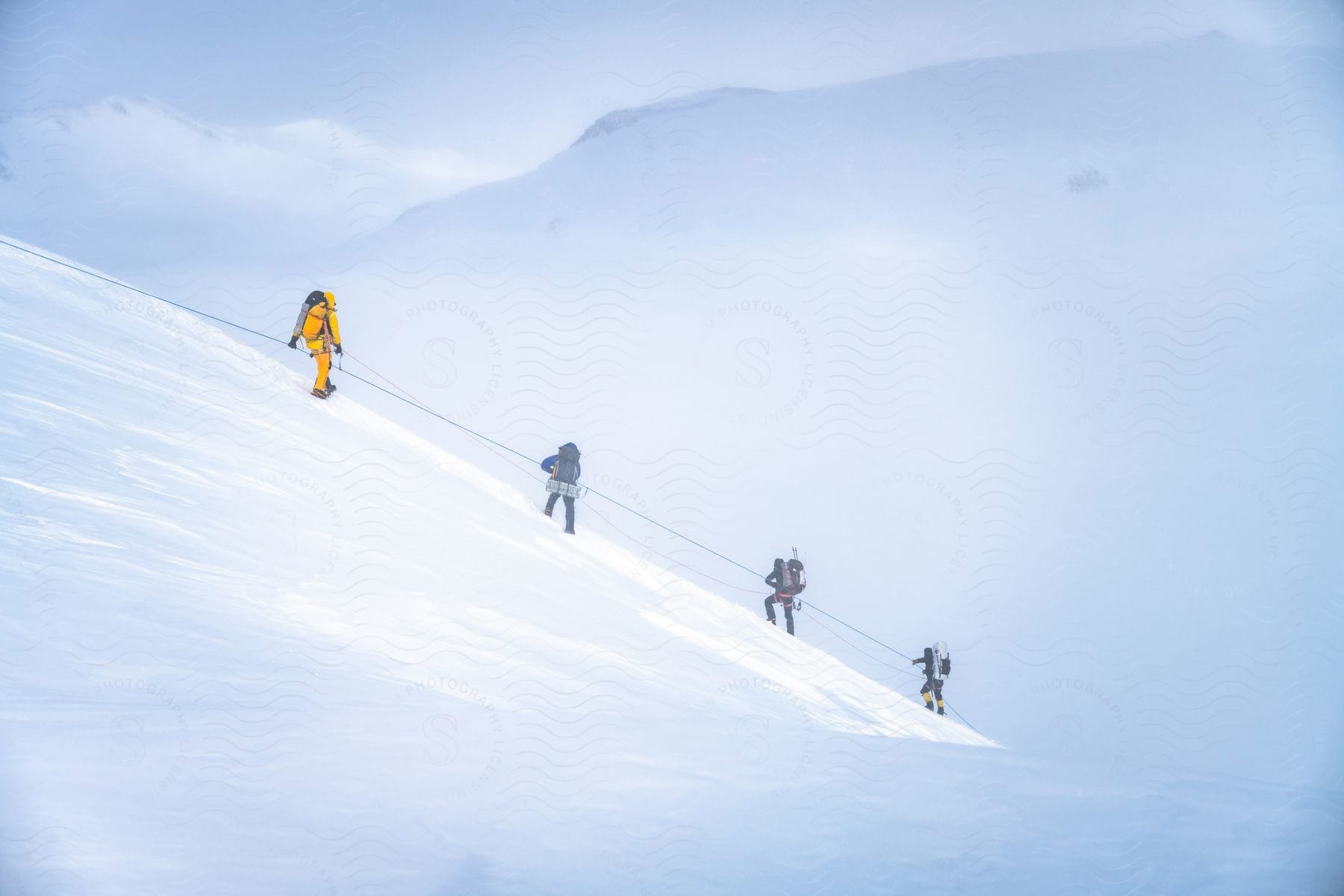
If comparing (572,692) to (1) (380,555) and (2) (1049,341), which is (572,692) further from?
(2) (1049,341)

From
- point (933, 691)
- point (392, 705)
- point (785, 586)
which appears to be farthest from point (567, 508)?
point (933, 691)

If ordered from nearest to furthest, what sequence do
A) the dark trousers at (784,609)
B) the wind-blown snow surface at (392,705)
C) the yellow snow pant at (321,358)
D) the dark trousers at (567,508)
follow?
1. the wind-blown snow surface at (392,705)
2. the yellow snow pant at (321,358)
3. the dark trousers at (567,508)
4. the dark trousers at (784,609)

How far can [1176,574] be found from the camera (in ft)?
19.0

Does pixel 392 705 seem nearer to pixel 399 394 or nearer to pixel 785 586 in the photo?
pixel 399 394

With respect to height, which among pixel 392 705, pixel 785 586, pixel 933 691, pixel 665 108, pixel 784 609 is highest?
pixel 665 108

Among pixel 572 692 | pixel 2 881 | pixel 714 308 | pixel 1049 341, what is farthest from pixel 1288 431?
pixel 2 881

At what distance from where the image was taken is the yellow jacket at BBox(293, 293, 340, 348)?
15.1 feet

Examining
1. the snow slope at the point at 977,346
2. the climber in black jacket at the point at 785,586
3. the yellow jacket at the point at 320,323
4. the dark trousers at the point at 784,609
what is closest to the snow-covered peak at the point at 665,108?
the snow slope at the point at 977,346

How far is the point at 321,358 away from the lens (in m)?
4.89

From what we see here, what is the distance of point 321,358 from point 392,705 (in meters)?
2.36

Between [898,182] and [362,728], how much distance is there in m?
4.84

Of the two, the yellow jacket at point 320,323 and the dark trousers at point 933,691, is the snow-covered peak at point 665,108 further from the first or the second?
the dark trousers at point 933,691

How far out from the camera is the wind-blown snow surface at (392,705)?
11.5ft

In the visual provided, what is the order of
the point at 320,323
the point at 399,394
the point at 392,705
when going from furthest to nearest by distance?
the point at 399,394 < the point at 320,323 < the point at 392,705
